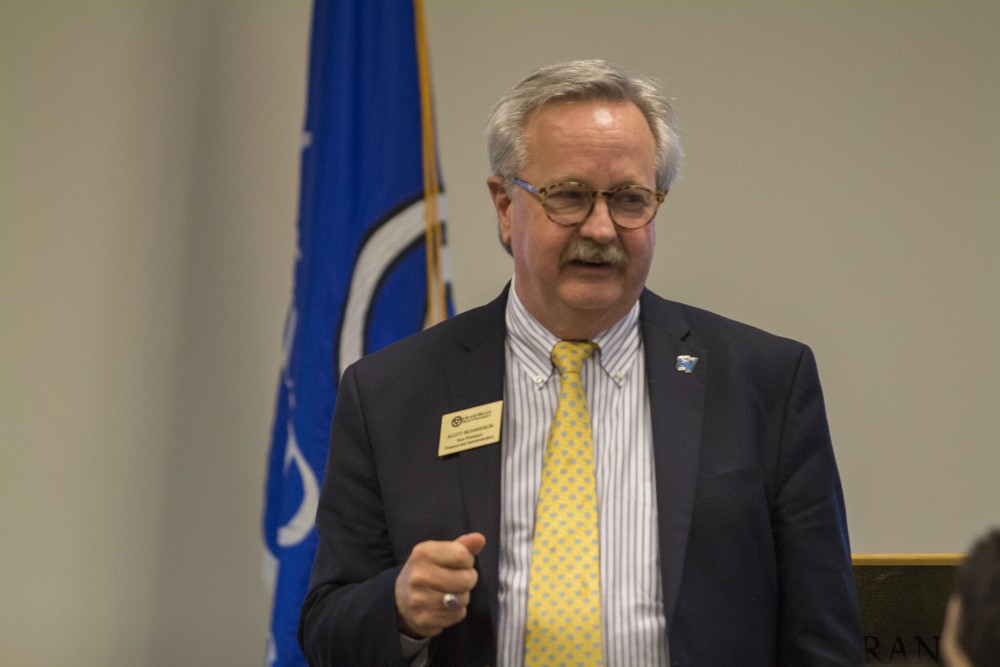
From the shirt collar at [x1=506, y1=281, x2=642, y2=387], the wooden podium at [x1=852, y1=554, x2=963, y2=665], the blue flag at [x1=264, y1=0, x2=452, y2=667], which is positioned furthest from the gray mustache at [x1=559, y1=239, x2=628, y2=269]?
the blue flag at [x1=264, y1=0, x2=452, y2=667]

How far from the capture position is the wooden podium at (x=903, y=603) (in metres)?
2.45

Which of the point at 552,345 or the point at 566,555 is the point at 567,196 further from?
the point at 566,555

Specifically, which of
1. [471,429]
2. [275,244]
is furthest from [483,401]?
[275,244]

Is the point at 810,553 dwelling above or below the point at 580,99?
below

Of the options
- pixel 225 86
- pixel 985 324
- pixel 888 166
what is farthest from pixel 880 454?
pixel 225 86

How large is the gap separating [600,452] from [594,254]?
351mm

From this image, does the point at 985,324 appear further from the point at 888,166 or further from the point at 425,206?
the point at 425,206

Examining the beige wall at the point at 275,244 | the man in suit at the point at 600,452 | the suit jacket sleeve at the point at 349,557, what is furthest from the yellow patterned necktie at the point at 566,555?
the beige wall at the point at 275,244

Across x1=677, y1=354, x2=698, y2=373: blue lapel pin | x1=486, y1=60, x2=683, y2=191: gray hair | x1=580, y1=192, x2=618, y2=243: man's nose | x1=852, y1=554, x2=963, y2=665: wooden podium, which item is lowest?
x1=852, y1=554, x2=963, y2=665: wooden podium

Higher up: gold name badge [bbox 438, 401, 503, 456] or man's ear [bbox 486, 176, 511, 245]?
man's ear [bbox 486, 176, 511, 245]

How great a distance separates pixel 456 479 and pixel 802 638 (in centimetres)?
65

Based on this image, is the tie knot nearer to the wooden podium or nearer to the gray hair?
the gray hair

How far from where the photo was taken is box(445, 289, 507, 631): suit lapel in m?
2.01

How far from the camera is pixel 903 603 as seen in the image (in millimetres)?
2471
